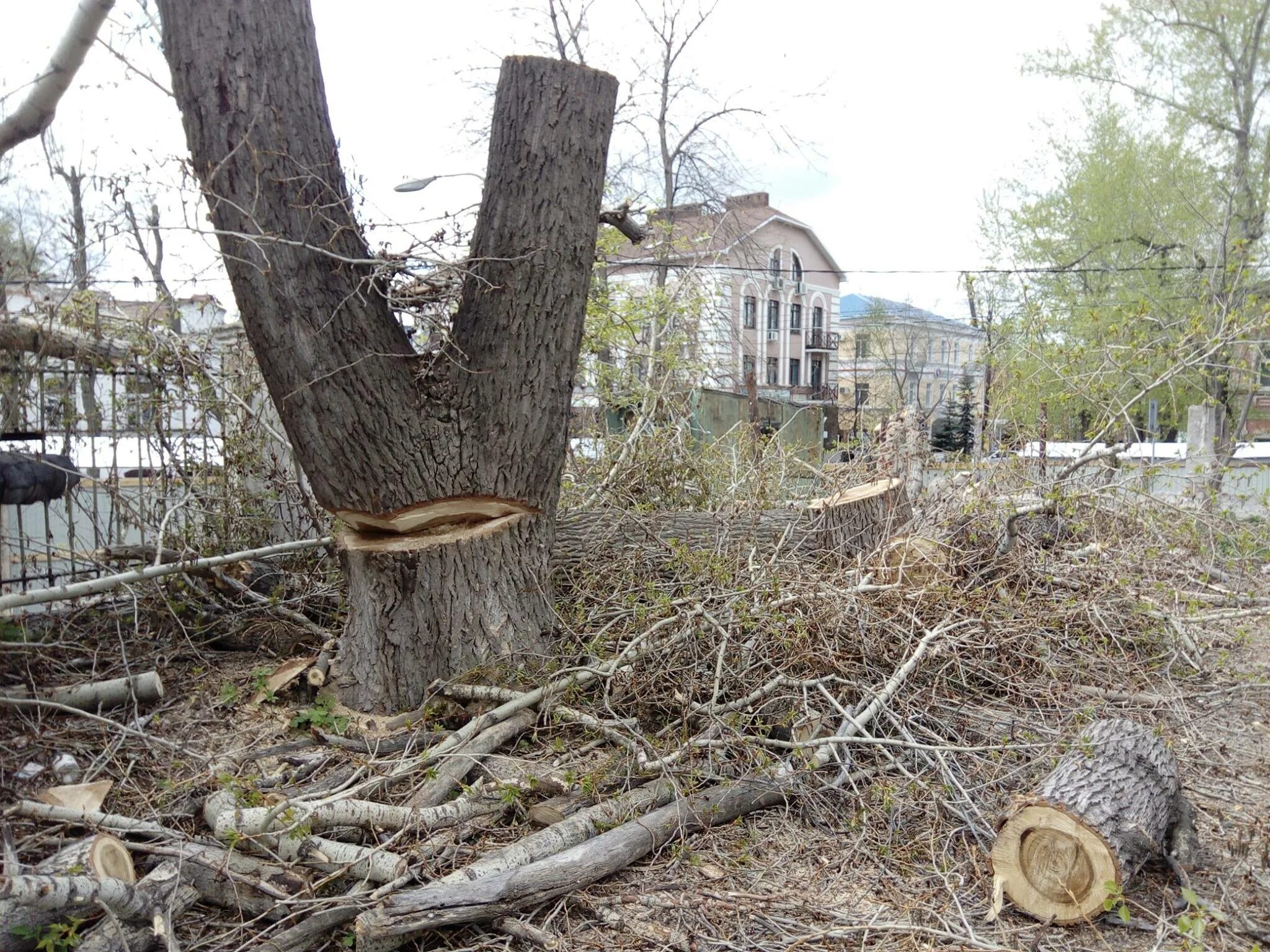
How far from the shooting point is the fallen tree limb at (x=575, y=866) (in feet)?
8.42

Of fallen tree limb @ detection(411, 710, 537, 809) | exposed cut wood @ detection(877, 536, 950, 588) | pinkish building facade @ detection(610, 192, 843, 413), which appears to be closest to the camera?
fallen tree limb @ detection(411, 710, 537, 809)

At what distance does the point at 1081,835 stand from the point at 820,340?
40.0 meters

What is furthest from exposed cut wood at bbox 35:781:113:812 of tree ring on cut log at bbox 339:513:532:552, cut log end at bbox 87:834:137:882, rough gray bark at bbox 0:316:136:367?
rough gray bark at bbox 0:316:136:367

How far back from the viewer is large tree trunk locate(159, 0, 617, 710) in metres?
3.49

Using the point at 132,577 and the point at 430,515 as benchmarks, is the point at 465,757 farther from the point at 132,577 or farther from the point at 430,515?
the point at 132,577

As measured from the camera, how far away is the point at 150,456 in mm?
5441

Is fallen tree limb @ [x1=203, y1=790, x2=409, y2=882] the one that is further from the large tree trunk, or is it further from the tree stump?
the tree stump

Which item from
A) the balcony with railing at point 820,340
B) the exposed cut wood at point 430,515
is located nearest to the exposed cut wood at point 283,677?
the exposed cut wood at point 430,515

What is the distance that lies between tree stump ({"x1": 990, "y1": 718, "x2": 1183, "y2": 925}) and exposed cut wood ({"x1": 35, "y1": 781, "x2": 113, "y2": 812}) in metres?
3.19

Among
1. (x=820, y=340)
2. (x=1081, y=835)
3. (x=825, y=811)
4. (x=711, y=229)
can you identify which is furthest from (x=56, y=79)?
(x=820, y=340)

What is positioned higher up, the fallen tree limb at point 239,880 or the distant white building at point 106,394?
the distant white building at point 106,394

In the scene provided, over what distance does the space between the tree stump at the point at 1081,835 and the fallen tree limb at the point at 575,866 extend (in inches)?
31.3

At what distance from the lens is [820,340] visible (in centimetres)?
4138

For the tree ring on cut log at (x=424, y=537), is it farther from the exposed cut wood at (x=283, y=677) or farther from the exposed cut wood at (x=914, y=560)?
the exposed cut wood at (x=914, y=560)
